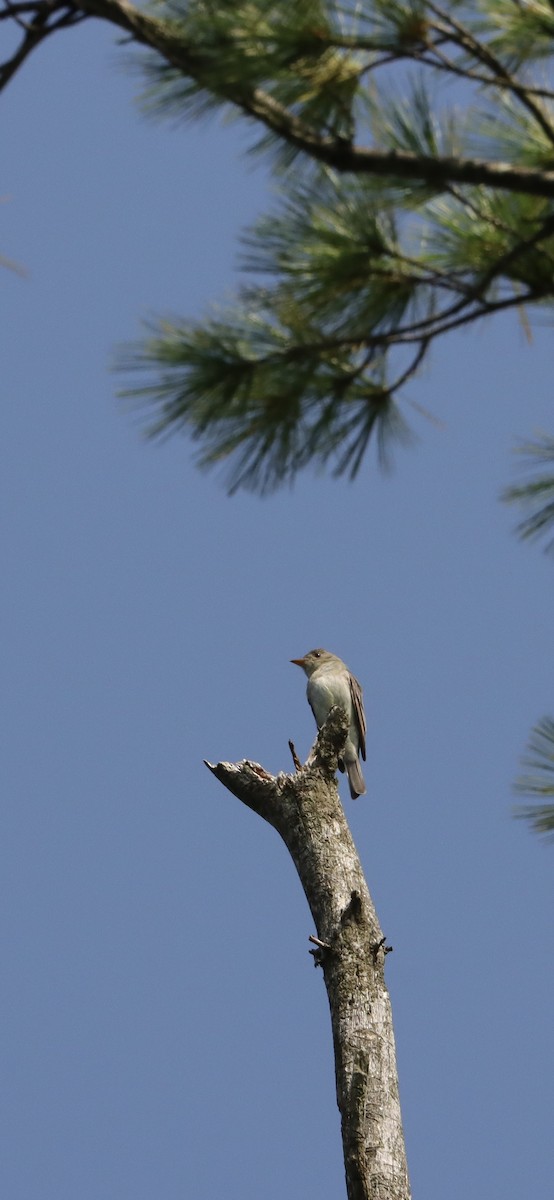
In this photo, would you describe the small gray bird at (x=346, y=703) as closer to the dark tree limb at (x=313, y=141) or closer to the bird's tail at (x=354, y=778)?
the bird's tail at (x=354, y=778)

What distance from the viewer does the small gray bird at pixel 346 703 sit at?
7.62 meters

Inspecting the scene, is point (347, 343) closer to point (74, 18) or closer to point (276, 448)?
point (276, 448)

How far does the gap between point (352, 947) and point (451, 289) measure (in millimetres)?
2489

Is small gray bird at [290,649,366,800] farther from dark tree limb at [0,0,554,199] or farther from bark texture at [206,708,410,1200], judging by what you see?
dark tree limb at [0,0,554,199]

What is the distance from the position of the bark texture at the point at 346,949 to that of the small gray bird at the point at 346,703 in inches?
90.3

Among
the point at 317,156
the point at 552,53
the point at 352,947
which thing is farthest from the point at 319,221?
the point at 352,947

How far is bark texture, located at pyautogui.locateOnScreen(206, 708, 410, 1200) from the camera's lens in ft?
13.0

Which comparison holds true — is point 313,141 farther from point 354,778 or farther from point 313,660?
point 313,660

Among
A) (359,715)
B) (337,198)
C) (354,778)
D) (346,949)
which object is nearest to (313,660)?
(359,715)

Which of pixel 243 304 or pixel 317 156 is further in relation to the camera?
pixel 243 304

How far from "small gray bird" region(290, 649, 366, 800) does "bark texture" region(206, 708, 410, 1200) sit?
2293 mm

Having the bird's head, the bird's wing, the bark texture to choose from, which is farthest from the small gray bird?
the bark texture

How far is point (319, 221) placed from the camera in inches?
117

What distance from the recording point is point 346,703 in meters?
7.79
